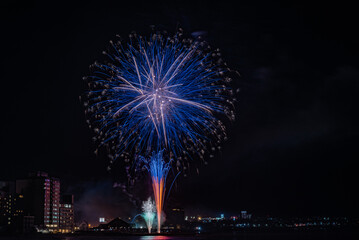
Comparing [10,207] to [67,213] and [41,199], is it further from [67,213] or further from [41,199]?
[67,213]

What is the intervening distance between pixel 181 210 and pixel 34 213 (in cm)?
6481

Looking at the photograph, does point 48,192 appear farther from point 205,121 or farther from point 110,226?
point 205,121

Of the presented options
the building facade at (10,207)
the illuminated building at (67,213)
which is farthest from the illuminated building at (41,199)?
the building facade at (10,207)

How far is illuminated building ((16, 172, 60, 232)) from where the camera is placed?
17800 cm

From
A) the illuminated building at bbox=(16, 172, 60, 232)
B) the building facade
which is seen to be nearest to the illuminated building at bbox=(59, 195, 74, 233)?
the illuminated building at bbox=(16, 172, 60, 232)

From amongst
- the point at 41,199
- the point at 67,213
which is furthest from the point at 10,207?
the point at 67,213

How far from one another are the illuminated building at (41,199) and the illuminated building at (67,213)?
8.74 feet

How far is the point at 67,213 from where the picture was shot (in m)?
190

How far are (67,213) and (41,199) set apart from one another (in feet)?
50.4

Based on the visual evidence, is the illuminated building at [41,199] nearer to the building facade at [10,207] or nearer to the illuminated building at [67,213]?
the illuminated building at [67,213]

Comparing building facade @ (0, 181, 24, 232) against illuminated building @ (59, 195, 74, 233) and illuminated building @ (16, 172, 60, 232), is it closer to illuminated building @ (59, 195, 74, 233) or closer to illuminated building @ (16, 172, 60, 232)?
illuminated building @ (16, 172, 60, 232)

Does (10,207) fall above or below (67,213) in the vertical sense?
above

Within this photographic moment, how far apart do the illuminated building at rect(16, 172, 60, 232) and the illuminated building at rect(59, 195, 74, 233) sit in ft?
8.74

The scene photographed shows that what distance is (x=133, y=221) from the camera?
194875 mm
